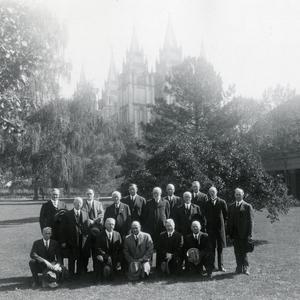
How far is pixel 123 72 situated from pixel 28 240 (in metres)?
92.9

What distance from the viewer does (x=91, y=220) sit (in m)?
9.44

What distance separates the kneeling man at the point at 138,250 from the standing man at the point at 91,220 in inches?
29.8

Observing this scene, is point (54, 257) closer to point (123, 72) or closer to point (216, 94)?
point (216, 94)

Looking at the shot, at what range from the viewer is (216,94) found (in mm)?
36156

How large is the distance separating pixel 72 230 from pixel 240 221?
3747 mm

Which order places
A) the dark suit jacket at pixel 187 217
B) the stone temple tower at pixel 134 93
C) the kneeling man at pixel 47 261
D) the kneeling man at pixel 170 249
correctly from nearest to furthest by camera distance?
the kneeling man at pixel 47 261 < the kneeling man at pixel 170 249 < the dark suit jacket at pixel 187 217 < the stone temple tower at pixel 134 93

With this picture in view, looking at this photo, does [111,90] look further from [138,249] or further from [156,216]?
[138,249]

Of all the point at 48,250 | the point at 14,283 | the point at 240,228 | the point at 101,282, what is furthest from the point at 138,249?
the point at 14,283

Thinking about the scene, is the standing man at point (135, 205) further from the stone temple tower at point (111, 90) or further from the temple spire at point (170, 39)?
the temple spire at point (170, 39)

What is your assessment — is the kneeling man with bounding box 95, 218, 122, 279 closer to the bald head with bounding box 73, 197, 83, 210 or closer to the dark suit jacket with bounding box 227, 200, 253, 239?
the bald head with bounding box 73, 197, 83, 210

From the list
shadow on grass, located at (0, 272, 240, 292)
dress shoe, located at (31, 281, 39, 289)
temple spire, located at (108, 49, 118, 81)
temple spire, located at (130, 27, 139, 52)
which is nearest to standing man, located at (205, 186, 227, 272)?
shadow on grass, located at (0, 272, 240, 292)

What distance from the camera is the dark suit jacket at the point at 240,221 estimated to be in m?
9.20

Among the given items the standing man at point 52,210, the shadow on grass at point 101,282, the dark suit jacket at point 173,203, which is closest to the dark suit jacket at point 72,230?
the standing man at point 52,210

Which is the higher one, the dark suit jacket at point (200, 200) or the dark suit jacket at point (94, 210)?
the dark suit jacket at point (200, 200)
